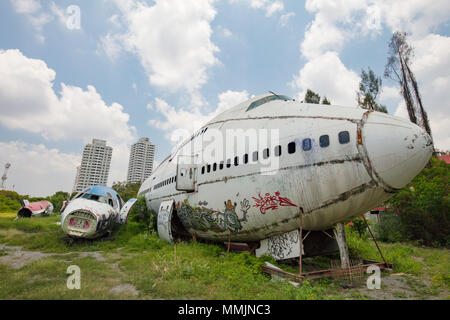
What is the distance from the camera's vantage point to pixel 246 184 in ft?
30.3

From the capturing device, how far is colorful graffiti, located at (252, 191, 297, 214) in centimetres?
812

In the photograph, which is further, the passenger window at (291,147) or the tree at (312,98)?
the tree at (312,98)

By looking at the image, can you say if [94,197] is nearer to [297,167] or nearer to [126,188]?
[297,167]

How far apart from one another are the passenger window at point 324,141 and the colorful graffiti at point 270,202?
222 centimetres

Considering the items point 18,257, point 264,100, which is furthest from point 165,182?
point 264,100

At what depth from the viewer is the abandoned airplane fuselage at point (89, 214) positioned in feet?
43.3

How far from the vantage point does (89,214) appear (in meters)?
13.5

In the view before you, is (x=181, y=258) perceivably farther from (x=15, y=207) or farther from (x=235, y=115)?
(x=15, y=207)

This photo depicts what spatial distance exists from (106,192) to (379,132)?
16.5 meters

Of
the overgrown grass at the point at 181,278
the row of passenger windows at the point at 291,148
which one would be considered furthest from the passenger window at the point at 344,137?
the overgrown grass at the point at 181,278

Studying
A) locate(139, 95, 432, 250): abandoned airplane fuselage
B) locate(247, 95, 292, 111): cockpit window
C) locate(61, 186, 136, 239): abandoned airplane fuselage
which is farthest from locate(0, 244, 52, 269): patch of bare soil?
locate(247, 95, 292, 111): cockpit window

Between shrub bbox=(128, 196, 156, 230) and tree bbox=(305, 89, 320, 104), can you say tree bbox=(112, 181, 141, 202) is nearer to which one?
shrub bbox=(128, 196, 156, 230)

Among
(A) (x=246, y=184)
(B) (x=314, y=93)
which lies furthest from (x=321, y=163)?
(B) (x=314, y=93)

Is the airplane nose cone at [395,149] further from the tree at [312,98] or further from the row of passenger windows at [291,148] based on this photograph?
the tree at [312,98]
